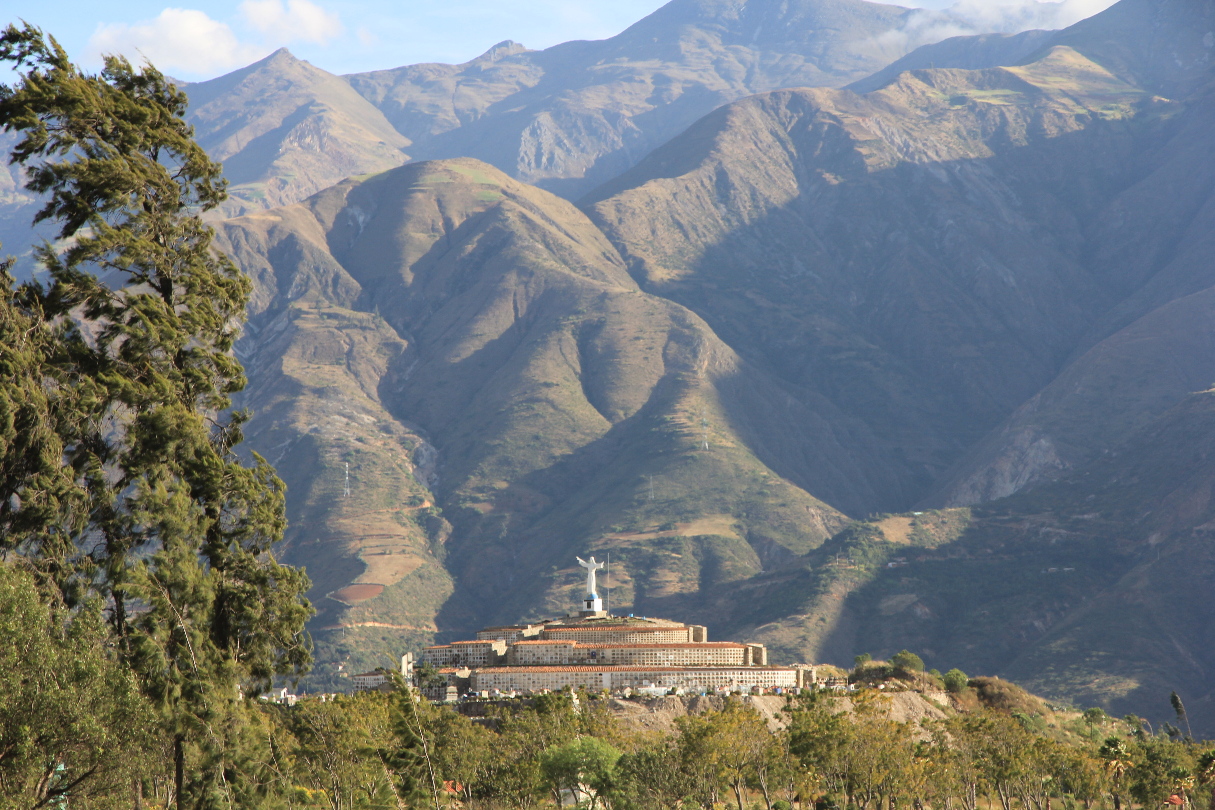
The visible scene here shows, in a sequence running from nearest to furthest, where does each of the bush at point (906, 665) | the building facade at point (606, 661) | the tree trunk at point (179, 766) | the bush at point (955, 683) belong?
the tree trunk at point (179, 766), the building facade at point (606, 661), the bush at point (955, 683), the bush at point (906, 665)

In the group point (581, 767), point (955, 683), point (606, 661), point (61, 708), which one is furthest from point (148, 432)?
point (955, 683)

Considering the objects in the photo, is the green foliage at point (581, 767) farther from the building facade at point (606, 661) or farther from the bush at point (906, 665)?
the bush at point (906, 665)

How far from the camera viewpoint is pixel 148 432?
3762 centimetres

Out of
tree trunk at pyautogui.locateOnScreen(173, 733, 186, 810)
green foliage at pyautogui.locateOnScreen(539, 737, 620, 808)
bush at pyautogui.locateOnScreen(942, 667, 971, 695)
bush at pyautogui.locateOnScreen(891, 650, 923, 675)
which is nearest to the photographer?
tree trunk at pyautogui.locateOnScreen(173, 733, 186, 810)

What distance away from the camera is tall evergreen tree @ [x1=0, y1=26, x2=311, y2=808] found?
36250 mm

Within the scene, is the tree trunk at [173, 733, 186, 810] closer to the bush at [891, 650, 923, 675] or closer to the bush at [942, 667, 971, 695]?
the bush at [942, 667, 971, 695]

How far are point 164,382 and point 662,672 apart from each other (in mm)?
91658

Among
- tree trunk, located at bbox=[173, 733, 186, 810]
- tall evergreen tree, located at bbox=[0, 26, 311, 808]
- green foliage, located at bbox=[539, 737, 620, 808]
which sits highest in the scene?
tall evergreen tree, located at bbox=[0, 26, 311, 808]

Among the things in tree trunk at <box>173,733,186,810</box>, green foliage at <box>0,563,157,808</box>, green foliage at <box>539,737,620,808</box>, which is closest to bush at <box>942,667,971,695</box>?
green foliage at <box>539,737,620,808</box>

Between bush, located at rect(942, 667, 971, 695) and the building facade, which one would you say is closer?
the building facade

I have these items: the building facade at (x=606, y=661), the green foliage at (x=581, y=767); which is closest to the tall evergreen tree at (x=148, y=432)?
the green foliage at (x=581, y=767)

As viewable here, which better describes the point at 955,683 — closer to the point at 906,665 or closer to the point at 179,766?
the point at 906,665

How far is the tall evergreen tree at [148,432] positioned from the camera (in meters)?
36.2

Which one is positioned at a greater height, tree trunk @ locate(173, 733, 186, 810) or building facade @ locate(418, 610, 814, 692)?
building facade @ locate(418, 610, 814, 692)
